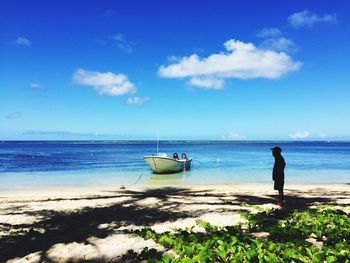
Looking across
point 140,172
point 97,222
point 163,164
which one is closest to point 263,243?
point 97,222

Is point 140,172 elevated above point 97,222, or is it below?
below

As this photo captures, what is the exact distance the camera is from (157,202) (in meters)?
13.8

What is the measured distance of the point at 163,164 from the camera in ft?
109

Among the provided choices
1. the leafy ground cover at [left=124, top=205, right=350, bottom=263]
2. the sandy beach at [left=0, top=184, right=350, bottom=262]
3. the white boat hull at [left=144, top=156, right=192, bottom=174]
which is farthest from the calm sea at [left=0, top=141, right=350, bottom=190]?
the leafy ground cover at [left=124, top=205, right=350, bottom=263]

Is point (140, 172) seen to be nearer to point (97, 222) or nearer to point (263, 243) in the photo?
point (97, 222)

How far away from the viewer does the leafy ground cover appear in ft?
19.2

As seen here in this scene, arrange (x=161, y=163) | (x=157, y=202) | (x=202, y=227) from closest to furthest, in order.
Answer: (x=202, y=227) < (x=157, y=202) < (x=161, y=163)

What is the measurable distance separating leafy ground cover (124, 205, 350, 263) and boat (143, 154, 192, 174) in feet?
77.4

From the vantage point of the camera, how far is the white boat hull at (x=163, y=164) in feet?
108

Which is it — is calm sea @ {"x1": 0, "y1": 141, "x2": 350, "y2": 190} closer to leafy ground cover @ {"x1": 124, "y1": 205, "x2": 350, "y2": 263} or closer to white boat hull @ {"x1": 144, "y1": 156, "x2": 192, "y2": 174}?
white boat hull @ {"x1": 144, "y1": 156, "x2": 192, "y2": 174}

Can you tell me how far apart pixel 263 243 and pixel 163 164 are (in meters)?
27.1

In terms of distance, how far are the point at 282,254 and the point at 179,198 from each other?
9060 millimetres

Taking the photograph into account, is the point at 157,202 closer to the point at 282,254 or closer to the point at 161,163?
the point at 282,254

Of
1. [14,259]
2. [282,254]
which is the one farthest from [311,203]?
[14,259]
